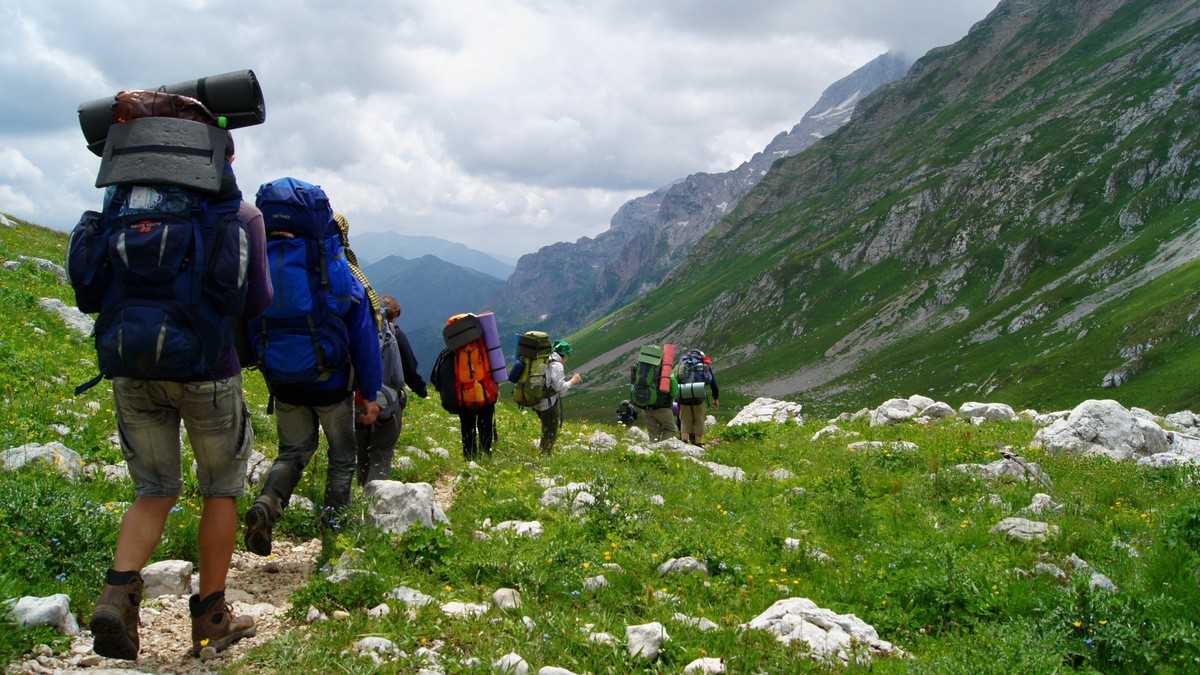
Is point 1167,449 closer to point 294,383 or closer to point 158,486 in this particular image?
point 294,383

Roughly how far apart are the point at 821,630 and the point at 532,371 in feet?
28.5

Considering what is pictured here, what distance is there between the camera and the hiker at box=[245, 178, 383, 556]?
21.1 feet

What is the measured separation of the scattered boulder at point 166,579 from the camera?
19.6 feet

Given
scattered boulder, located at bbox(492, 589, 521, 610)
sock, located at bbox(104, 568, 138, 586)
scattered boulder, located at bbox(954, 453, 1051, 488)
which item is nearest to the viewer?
sock, located at bbox(104, 568, 138, 586)

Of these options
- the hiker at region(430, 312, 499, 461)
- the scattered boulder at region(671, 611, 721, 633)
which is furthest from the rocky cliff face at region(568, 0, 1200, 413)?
the scattered boulder at region(671, 611, 721, 633)

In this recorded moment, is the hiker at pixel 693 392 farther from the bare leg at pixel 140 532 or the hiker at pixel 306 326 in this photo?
the bare leg at pixel 140 532

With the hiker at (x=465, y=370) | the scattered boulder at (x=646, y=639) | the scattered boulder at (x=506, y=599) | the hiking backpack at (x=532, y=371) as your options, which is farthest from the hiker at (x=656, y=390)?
the scattered boulder at (x=646, y=639)

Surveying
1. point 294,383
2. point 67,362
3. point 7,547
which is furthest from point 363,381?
point 67,362

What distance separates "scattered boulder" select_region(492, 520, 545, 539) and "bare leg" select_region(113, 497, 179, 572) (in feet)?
11.3

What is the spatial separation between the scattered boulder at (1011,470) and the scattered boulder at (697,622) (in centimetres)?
789

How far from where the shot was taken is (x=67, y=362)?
13008 millimetres

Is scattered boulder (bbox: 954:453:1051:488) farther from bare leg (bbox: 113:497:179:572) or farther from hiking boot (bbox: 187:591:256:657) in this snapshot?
bare leg (bbox: 113:497:179:572)

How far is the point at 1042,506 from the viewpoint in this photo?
9.81 meters

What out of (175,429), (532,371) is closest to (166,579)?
(175,429)
